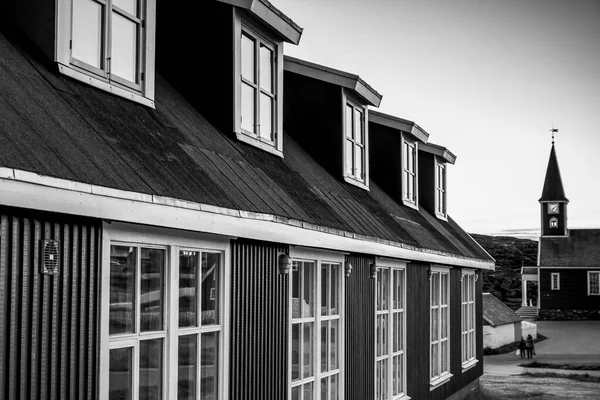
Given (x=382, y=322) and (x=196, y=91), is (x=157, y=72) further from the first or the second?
(x=382, y=322)

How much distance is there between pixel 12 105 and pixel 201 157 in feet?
8.51

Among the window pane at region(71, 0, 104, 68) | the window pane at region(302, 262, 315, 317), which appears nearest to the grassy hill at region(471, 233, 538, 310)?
the window pane at region(302, 262, 315, 317)

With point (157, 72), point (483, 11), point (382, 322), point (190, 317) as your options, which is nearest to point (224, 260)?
point (190, 317)

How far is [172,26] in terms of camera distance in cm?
1023

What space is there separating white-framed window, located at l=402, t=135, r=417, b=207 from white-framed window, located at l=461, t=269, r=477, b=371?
8.00 ft

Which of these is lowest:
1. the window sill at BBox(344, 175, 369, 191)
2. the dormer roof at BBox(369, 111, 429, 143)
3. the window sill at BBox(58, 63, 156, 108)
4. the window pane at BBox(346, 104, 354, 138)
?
the window sill at BBox(344, 175, 369, 191)

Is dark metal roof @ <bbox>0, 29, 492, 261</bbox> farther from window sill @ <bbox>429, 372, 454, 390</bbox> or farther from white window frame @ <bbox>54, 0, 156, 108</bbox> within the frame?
window sill @ <bbox>429, 372, 454, 390</bbox>

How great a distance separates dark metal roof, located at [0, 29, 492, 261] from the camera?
565cm

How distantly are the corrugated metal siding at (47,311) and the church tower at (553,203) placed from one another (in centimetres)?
5925

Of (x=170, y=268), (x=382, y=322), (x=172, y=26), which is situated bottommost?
(x=382, y=322)

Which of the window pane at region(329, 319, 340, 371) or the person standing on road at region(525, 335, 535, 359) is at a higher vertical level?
the window pane at region(329, 319, 340, 371)

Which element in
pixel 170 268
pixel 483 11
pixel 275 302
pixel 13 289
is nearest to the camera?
pixel 13 289

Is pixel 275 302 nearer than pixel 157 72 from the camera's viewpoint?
Yes

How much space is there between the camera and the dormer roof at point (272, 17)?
971 cm
